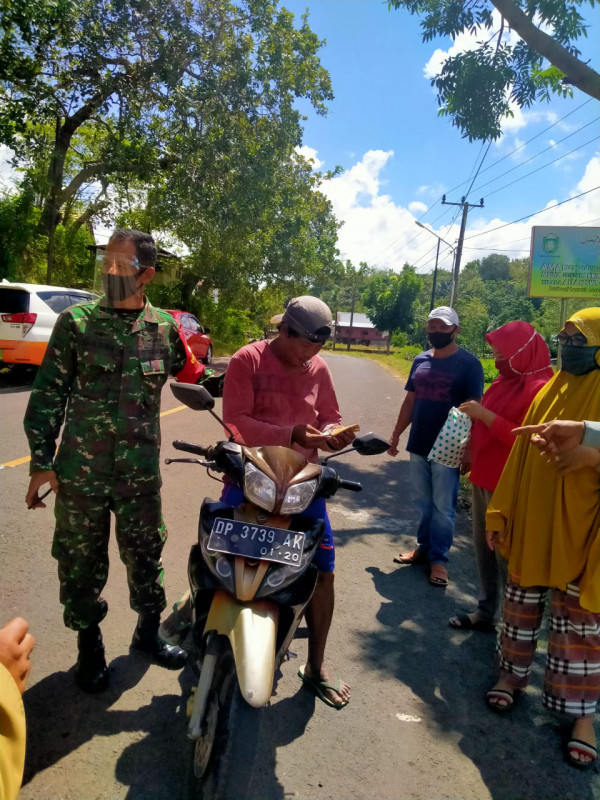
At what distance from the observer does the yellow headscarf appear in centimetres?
257

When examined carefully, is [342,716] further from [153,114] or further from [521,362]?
[153,114]

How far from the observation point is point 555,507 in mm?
2662

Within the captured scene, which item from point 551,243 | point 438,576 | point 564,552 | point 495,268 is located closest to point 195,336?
point 551,243

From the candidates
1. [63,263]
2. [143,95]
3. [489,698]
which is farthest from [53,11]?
[489,698]

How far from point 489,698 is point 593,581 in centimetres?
82

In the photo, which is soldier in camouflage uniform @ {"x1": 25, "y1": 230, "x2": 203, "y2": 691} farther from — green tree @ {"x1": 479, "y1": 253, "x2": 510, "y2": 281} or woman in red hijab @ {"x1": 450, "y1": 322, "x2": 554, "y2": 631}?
green tree @ {"x1": 479, "y1": 253, "x2": 510, "y2": 281}

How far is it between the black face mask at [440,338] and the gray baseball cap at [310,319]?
6.40ft

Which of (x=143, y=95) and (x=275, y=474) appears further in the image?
(x=143, y=95)

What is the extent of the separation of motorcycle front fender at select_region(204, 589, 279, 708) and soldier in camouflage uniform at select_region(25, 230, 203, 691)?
0.79m

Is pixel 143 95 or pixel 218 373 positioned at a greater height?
pixel 143 95

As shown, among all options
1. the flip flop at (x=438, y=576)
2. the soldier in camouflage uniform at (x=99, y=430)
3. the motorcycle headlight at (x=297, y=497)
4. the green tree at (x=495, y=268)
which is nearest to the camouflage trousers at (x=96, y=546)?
the soldier in camouflage uniform at (x=99, y=430)

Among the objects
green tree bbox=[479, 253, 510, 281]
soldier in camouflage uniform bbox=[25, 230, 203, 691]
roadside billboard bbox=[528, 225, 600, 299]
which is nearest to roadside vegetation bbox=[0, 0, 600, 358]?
roadside billboard bbox=[528, 225, 600, 299]

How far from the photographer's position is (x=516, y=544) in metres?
2.82

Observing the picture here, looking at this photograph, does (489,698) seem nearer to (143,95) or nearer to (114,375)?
(114,375)
